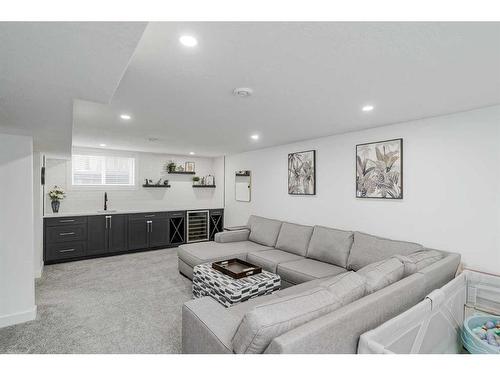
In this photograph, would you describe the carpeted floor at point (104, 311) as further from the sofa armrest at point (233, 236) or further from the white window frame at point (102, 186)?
the white window frame at point (102, 186)

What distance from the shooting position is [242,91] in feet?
6.81

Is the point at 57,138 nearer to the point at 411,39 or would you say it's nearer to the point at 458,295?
the point at 411,39

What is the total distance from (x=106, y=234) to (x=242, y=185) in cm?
304

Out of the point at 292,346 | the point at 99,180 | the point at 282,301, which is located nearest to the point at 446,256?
the point at 282,301

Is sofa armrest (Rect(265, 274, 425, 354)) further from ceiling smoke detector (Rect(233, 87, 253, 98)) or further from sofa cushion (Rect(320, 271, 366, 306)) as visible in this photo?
ceiling smoke detector (Rect(233, 87, 253, 98))

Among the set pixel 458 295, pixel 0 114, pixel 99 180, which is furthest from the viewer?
pixel 99 180

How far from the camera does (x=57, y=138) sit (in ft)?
9.61

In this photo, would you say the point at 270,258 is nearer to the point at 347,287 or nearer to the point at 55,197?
the point at 347,287

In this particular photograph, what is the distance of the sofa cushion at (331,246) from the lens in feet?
10.5

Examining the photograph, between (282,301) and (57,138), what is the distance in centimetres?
314

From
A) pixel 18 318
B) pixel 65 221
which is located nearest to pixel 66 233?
pixel 65 221

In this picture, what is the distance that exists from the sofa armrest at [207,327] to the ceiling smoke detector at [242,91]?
1694mm

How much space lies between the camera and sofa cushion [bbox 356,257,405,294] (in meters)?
1.70

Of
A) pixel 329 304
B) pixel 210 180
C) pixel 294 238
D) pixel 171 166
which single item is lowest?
pixel 294 238
